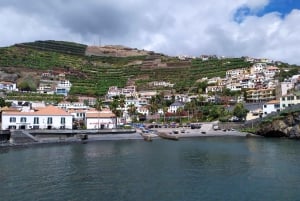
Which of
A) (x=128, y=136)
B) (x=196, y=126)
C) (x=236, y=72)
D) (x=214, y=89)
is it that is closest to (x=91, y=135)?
(x=128, y=136)

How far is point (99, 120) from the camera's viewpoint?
89.9 m

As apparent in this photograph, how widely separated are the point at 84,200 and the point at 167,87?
439 feet

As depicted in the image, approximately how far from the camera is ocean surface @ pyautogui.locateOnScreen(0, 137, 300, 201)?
2739cm

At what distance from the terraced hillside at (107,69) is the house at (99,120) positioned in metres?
58.7

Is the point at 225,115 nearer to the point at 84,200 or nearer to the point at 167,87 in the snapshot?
the point at 167,87

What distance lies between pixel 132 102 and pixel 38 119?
58.6 meters

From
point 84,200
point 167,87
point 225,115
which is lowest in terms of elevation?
point 84,200

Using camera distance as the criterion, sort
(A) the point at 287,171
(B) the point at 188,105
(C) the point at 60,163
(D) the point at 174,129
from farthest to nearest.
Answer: (B) the point at 188,105 → (D) the point at 174,129 → (C) the point at 60,163 → (A) the point at 287,171

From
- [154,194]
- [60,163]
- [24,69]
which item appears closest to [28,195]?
[154,194]

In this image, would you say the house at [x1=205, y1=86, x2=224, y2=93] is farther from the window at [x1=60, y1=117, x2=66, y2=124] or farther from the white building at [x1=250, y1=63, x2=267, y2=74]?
the window at [x1=60, y1=117, x2=66, y2=124]

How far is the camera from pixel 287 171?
36.4 meters

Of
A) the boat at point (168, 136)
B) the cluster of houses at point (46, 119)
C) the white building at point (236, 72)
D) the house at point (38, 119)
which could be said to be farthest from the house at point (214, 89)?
the house at point (38, 119)

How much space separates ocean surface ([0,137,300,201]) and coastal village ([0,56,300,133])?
3366 cm

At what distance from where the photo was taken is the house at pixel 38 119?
79.4 metres
